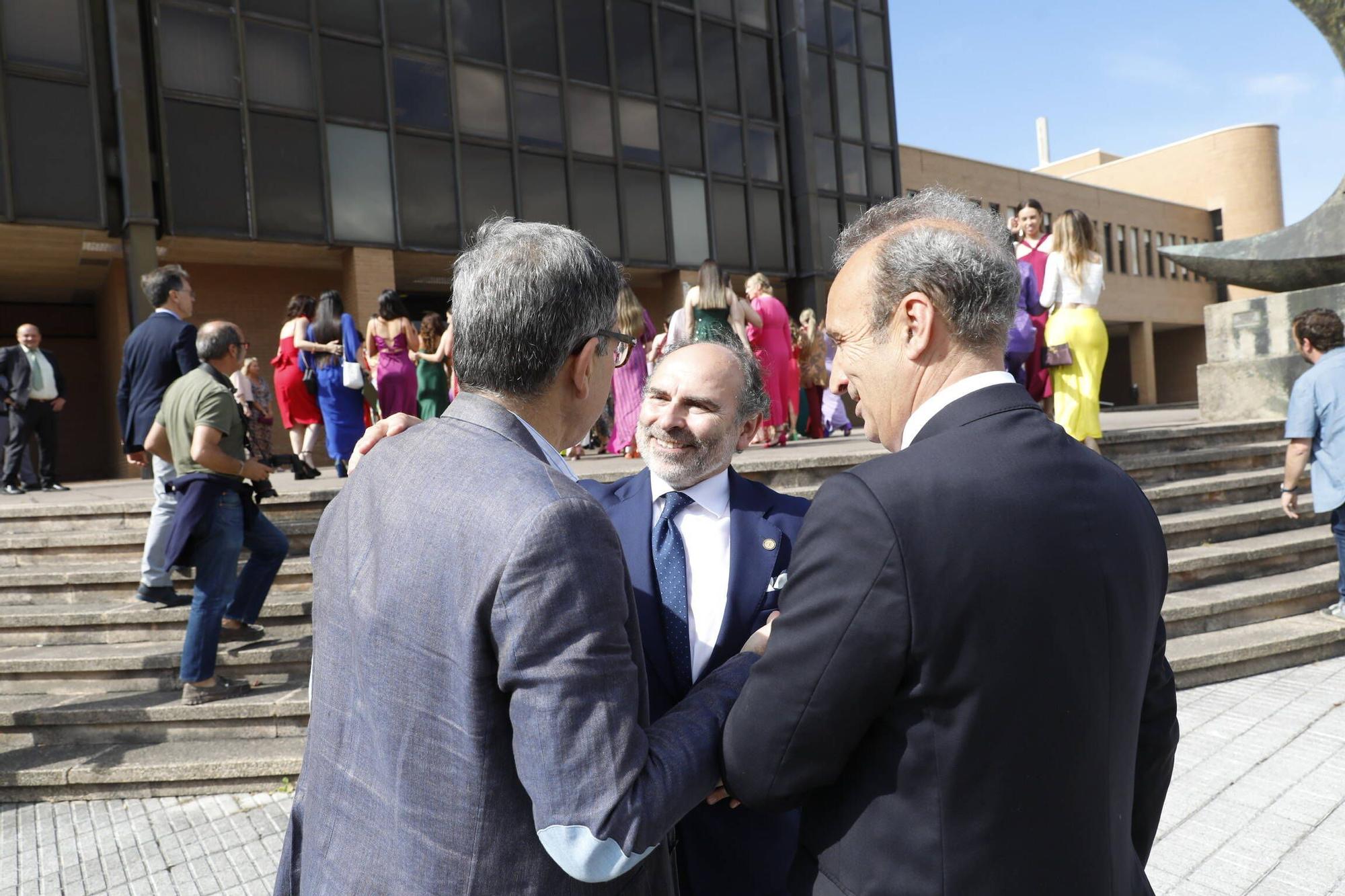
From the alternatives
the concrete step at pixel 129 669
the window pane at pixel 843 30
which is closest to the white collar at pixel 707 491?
the concrete step at pixel 129 669

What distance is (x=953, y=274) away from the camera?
1351mm

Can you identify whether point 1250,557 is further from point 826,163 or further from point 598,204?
point 826,163

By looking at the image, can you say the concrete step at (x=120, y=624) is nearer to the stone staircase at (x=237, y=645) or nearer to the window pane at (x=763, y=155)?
the stone staircase at (x=237, y=645)

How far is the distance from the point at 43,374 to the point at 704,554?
10.6 m

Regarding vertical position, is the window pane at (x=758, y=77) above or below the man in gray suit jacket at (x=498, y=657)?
above

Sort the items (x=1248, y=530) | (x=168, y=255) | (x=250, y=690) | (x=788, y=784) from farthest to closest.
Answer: (x=168, y=255) < (x=1248, y=530) < (x=250, y=690) < (x=788, y=784)

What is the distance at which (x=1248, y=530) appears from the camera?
6906 mm

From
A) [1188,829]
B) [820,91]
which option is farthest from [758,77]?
[1188,829]

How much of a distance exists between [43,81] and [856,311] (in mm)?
15446

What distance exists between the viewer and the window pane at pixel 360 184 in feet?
49.0

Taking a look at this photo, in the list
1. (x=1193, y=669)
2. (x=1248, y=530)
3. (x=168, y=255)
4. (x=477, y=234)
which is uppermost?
(x=168, y=255)

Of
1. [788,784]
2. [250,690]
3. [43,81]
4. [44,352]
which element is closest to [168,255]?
[43,81]

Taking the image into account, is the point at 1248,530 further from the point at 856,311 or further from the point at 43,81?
the point at 43,81

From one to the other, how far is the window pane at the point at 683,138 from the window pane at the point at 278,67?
6861mm
